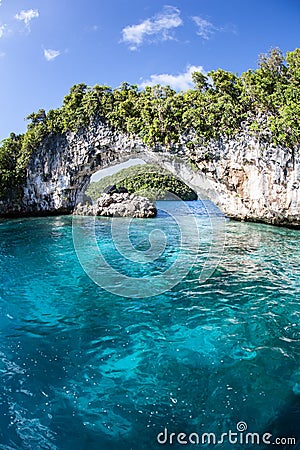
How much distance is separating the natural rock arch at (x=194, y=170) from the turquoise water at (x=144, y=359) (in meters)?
9.34

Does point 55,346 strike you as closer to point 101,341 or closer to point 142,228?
point 101,341

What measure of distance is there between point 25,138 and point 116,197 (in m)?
10.1

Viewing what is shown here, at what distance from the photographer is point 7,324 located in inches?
252

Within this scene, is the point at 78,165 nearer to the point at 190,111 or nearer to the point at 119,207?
the point at 119,207

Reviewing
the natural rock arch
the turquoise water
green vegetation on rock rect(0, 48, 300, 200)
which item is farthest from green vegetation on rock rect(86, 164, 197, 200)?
the turquoise water

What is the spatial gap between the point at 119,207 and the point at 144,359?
70.7 ft

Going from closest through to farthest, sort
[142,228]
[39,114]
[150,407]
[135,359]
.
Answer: [150,407] → [135,359] → [142,228] → [39,114]

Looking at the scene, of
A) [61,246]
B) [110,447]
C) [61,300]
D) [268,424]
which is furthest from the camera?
[61,246]

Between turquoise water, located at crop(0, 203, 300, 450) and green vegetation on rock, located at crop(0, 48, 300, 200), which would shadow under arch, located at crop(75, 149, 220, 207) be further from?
turquoise water, located at crop(0, 203, 300, 450)

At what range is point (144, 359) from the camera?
5141mm

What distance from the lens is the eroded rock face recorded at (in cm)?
2548

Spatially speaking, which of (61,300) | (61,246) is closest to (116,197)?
(61,246)

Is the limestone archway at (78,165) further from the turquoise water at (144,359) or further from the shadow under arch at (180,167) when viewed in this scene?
the turquoise water at (144,359)

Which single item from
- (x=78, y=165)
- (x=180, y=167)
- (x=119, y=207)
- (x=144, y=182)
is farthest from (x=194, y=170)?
(x=144, y=182)
